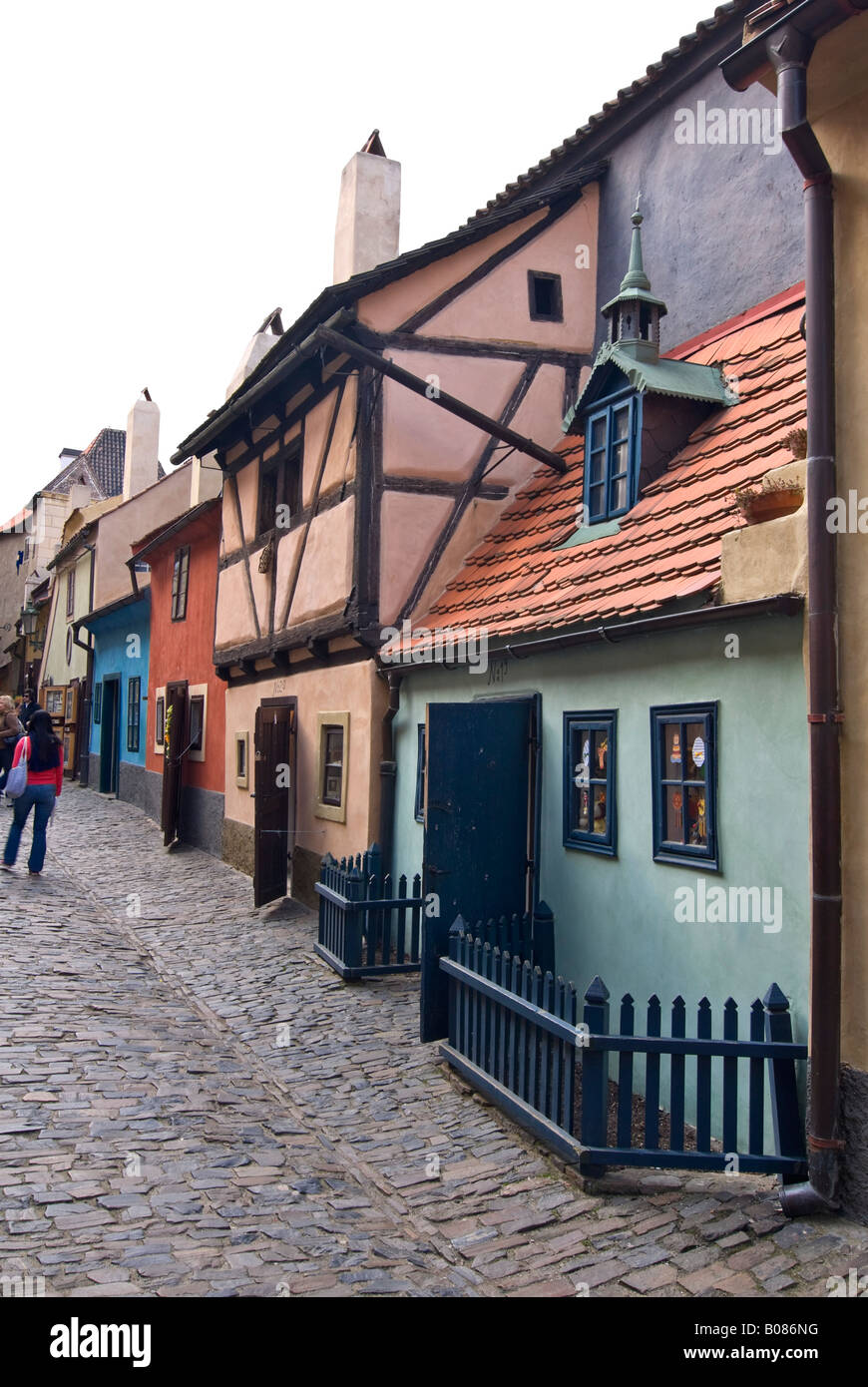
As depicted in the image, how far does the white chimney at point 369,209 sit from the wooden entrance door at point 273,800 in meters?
5.05

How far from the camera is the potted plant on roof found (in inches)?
201

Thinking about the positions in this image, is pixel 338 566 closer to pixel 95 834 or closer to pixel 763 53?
pixel 763 53

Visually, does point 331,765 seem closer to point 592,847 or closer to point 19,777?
point 19,777

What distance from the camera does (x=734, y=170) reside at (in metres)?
8.98

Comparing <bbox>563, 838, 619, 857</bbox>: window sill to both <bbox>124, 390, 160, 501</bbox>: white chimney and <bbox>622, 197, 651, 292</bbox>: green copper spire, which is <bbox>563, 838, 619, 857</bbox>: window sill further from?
<bbox>124, 390, 160, 501</bbox>: white chimney

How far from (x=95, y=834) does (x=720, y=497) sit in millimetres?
14472

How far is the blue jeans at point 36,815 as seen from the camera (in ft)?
40.4

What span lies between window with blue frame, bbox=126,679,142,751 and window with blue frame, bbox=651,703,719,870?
18.3m

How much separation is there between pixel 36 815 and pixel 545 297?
26.1 ft

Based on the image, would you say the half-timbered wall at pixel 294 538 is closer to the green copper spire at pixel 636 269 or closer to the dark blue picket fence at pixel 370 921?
the dark blue picket fence at pixel 370 921

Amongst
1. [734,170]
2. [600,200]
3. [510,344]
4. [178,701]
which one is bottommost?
[178,701]

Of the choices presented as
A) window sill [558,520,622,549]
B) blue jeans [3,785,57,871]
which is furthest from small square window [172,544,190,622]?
window sill [558,520,622,549]
